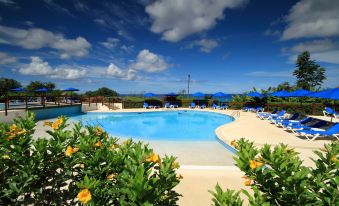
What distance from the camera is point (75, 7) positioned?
18.2 m

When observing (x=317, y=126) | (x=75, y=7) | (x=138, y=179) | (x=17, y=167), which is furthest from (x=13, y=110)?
(x=317, y=126)

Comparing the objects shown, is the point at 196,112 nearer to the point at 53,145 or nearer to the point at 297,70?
the point at 53,145

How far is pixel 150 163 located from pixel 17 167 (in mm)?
1304

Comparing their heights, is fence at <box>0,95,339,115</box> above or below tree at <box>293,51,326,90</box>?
below

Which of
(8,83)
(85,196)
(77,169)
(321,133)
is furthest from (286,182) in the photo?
(8,83)

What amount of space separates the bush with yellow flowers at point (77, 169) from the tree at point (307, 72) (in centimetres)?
5706

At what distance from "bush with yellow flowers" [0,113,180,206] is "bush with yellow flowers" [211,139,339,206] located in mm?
538

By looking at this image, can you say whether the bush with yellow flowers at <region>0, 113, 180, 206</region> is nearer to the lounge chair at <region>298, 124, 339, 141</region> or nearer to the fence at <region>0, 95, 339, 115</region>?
the lounge chair at <region>298, 124, 339, 141</region>

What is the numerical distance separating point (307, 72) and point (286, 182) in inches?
2301

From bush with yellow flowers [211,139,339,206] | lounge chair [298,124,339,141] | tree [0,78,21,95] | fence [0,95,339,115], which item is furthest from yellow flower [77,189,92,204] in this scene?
tree [0,78,21,95]

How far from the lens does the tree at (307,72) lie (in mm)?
49344

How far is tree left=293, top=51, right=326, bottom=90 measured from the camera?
49344 millimetres

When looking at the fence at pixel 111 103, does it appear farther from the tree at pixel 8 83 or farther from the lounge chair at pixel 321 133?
the tree at pixel 8 83

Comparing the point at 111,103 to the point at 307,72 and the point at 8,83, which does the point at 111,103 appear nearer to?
the point at 8,83
